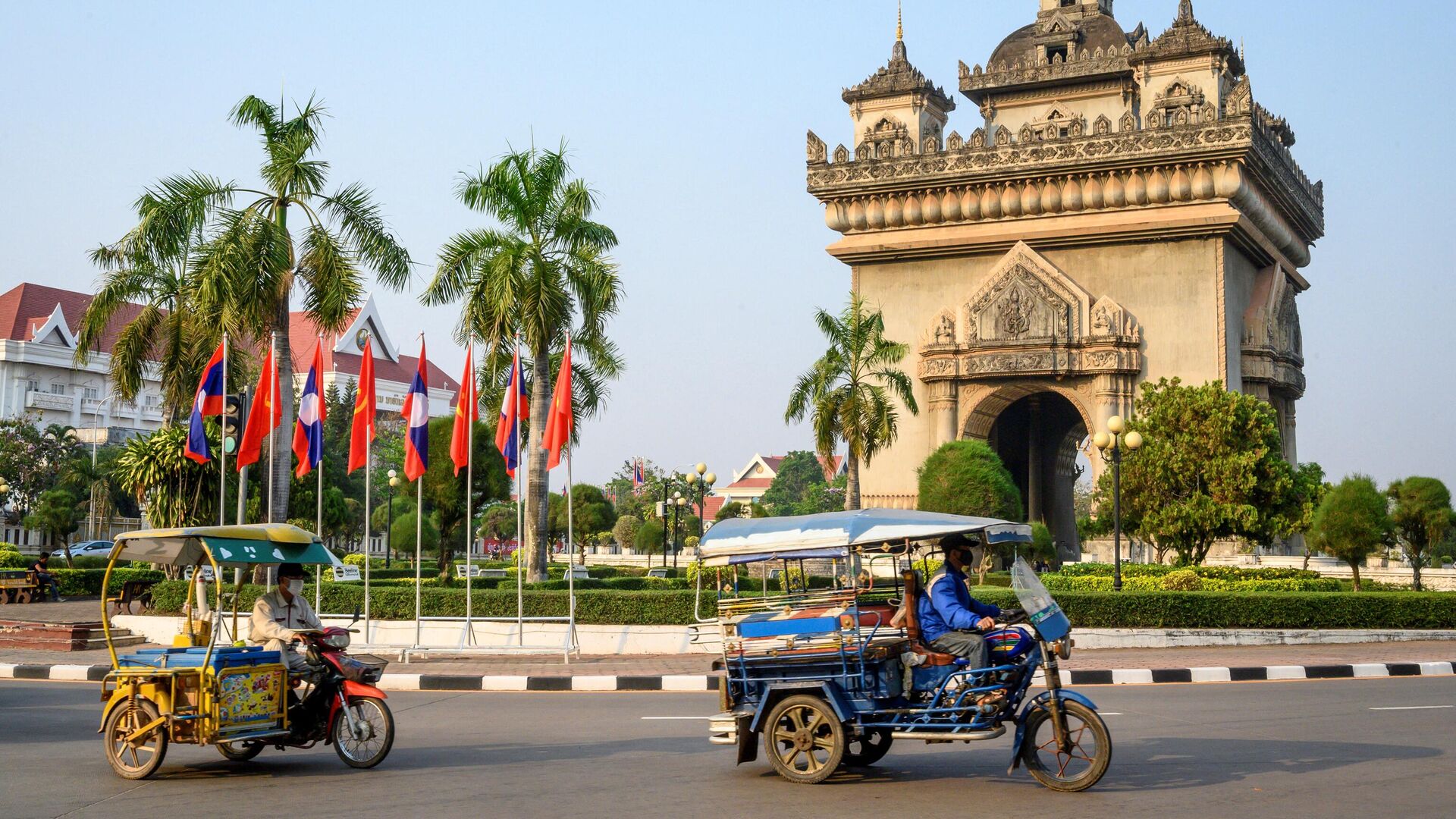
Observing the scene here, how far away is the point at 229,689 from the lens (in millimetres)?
8633

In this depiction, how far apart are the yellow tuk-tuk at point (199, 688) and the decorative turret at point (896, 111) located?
1273 inches

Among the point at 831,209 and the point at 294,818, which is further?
the point at 831,209

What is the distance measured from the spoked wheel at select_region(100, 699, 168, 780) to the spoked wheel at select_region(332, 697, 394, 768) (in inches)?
42.7

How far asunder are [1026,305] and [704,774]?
29.7 meters

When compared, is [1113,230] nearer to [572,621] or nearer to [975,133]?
[975,133]

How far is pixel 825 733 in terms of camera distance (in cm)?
842

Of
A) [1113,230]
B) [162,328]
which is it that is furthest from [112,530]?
[1113,230]

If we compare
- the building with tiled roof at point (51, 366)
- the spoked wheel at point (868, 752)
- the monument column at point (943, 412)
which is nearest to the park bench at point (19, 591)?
the monument column at point (943, 412)

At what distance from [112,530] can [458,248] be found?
2373 inches

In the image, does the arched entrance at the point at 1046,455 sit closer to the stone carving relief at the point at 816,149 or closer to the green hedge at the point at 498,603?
the stone carving relief at the point at 816,149

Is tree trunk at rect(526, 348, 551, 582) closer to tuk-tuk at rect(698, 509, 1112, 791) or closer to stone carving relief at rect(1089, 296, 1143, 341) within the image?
tuk-tuk at rect(698, 509, 1112, 791)

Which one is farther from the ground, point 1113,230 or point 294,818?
point 1113,230

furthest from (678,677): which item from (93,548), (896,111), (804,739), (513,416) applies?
(93,548)

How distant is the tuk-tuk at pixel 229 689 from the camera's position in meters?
8.61
